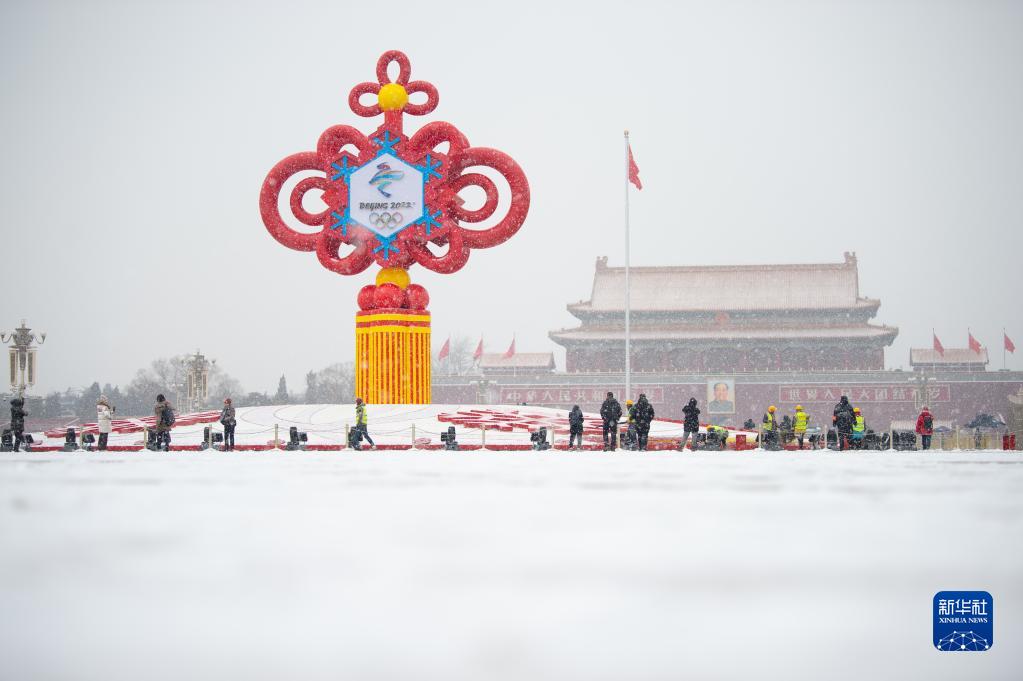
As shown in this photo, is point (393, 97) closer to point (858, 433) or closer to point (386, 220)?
point (386, 220)

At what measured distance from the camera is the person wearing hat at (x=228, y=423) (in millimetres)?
19812

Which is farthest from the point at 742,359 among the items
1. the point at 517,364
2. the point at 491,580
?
the point at 491,580

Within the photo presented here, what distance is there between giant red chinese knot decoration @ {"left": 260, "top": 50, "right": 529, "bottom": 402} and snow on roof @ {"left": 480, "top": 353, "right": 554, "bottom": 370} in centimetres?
2857

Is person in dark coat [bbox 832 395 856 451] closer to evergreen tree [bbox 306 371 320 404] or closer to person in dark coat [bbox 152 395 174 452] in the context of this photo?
person in dark coat [bbox 152 395 174 452]

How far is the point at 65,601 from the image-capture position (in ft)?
18.9

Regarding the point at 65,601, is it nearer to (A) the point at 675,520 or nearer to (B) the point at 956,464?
(A) the point at 675,520

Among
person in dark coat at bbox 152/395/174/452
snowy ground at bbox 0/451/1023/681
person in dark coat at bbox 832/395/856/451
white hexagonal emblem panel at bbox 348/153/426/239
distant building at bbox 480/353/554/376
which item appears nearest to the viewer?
snowy ground at bbox 0/451/1023/681

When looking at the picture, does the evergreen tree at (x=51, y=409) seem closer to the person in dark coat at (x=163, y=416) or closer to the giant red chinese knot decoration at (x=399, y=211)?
the giant red chinese knot decoration at (x=399, y=211)

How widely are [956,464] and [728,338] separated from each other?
36506mm

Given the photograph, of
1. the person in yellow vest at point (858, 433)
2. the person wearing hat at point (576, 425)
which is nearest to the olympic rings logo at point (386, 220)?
the person wearing hat at point (576, 425)

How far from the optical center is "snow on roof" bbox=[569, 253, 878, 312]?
174 feet

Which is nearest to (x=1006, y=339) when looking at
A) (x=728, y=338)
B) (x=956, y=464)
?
(x=728, y=338)

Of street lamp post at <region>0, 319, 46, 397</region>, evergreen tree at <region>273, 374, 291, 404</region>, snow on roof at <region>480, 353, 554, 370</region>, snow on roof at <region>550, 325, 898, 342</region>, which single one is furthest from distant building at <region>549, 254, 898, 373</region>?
street lamp post at <region>0, 319, 46, 397</region>

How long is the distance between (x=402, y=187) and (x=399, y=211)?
514 mm
